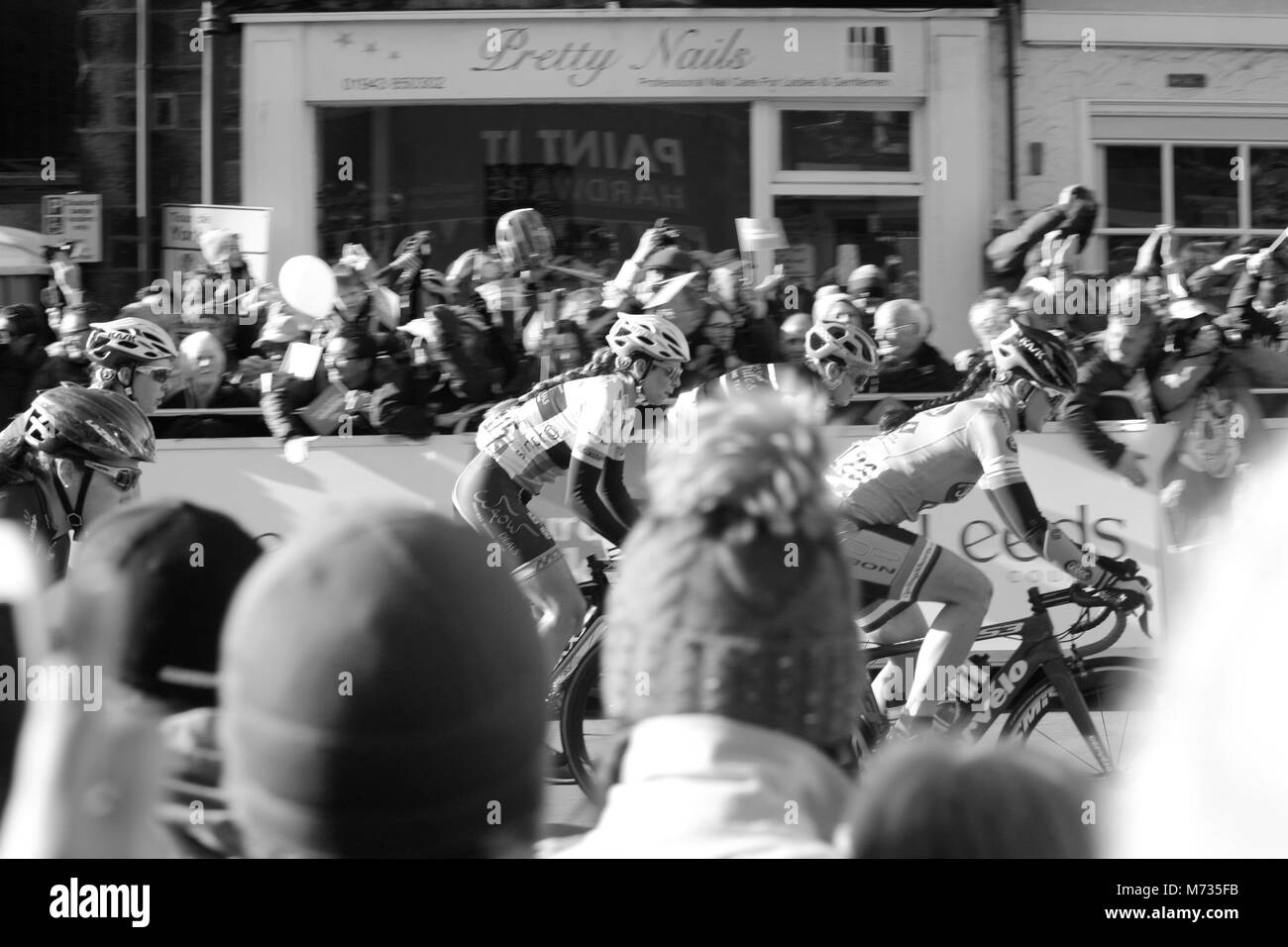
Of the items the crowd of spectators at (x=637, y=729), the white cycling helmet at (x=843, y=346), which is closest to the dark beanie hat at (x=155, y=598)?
the crowd of spectators at (x=637, y=729)

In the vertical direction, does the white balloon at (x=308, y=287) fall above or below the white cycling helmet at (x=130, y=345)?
above

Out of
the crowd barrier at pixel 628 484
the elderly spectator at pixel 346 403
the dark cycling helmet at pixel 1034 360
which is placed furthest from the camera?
the elderly spectator at pixel 346 403

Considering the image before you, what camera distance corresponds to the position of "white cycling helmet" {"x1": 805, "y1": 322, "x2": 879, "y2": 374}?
7.01 meters

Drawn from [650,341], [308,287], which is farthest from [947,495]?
[308,287]

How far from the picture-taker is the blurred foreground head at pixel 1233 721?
1.48m

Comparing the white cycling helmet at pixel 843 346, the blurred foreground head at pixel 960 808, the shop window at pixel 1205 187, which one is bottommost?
the blurred foreground head at pixel 960 808

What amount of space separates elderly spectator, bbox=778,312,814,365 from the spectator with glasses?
124 inches

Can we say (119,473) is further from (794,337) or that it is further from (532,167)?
(532,167)

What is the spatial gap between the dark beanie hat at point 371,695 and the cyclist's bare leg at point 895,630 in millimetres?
4598

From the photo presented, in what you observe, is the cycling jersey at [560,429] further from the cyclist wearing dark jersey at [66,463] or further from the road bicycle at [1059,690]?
the cyclist wearing dark jersey at [66,463]

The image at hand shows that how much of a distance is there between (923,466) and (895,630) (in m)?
0.62

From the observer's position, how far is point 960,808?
4.95ft

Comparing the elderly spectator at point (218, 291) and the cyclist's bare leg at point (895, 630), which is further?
the elderly spectator at point (218, 291)
